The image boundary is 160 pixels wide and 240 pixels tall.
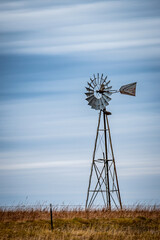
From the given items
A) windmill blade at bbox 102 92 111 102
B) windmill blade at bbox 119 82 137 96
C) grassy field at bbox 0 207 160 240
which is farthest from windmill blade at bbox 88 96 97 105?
grassy field at bbox 0 207 160 240

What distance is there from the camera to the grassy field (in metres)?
20.4

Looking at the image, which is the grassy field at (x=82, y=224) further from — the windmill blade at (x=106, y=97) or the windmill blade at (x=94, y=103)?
the windmill blade at (x=106, y=97)

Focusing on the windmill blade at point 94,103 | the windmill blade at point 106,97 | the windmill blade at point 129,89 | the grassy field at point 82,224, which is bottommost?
the grassy field at point 82,224

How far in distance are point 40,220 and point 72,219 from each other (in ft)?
5.90

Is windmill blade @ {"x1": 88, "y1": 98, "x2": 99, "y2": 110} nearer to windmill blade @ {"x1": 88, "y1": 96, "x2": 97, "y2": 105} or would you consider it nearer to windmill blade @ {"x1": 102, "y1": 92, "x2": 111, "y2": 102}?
windmill blade @ {"x1": 88, "y1": 96, "x2": 97, "y2": 105}

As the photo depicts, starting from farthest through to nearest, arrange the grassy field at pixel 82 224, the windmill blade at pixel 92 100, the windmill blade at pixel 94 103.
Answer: the windmill blade at pixel 92 100 → the windmill blade at pixel 94 103 → the grassy field at pixel 82 224

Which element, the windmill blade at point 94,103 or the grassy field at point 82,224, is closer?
the grassy field at point 82,224

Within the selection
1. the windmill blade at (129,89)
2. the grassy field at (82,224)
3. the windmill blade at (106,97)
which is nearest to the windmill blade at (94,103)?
the windmill blade at (106,97)

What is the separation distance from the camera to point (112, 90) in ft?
102

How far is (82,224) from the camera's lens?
78.4 feet

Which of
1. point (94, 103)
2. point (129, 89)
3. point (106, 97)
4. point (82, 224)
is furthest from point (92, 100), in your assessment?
point (82, 224)

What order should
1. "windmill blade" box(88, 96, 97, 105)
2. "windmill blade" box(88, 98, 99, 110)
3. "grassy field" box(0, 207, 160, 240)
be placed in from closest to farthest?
"grassy field" box(0, 207, 160, 240), "windmill blade" box(88, 98, 99, 110), "windmill blade" box(88, 96, 97, 105)

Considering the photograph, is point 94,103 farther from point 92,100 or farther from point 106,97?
point 106,97

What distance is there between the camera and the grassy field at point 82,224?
67.0 feet
